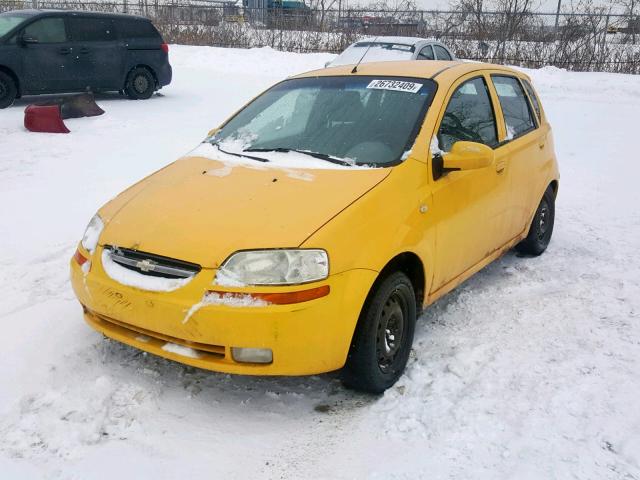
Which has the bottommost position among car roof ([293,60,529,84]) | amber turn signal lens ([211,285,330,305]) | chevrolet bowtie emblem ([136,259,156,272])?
amber turn signal lens ([211,285,330,305])

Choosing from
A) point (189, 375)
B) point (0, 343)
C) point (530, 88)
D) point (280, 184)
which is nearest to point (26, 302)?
point (0, 343)

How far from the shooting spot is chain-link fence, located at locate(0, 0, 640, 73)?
67.2 ft

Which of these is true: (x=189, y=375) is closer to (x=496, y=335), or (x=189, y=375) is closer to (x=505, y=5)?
(x=496, y=335)

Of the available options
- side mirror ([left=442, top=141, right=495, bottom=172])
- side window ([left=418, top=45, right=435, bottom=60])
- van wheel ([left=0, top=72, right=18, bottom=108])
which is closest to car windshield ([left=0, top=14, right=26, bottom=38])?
van wheel ([left=0, top=72, right=18, bottom=108])

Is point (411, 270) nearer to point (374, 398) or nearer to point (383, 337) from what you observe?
point (383, 337)

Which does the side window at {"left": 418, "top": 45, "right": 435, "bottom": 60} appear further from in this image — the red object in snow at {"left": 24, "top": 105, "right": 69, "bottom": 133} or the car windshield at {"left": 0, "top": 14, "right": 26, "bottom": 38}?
the car windshield at {"left": 0, "top": 14, "right": 26, "bottom": 38}

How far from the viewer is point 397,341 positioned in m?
3.28

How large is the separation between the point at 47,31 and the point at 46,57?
0.53 meters

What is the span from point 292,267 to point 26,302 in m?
2.26

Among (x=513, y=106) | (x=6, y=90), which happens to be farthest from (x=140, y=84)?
(x=513, y=106)

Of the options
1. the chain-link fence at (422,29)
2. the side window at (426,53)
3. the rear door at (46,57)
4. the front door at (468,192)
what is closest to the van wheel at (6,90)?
the rear door at (46,57)

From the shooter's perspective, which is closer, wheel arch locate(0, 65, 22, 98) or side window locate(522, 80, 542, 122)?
side window locate(522, 80, 542, 122)

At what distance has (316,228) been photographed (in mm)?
2854

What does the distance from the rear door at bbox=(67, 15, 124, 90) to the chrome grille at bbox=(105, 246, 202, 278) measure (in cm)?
1006
